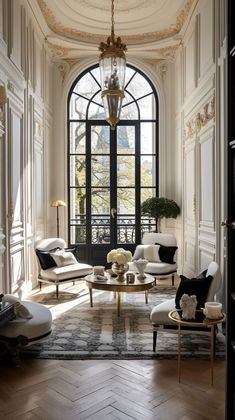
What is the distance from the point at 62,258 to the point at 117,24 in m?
4.19

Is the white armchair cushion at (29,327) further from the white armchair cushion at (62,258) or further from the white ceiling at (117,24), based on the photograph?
the white ceiling at (117,24)

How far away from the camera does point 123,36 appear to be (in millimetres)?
7281

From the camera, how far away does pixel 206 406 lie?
8.70ft

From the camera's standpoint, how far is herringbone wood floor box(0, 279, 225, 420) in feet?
8.38

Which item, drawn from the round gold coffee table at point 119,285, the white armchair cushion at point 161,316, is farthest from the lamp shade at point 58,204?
the white armchair cushion at point 161,316

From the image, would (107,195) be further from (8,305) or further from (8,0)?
(8,305)

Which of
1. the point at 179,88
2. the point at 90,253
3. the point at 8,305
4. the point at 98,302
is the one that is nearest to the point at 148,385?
the point at 8,305

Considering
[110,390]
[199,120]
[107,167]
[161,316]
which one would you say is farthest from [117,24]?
[110,390]

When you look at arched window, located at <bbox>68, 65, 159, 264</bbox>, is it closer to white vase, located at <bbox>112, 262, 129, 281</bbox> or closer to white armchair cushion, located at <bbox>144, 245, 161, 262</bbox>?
white armchair cushion, located at <bbox>144, 245, 161, 262</bbox>

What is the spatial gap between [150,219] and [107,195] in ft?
3.41

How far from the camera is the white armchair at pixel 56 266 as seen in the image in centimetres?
572

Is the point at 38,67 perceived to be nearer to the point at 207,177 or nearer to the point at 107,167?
the point at 107,167

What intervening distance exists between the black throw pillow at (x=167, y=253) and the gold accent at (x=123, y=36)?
382cm

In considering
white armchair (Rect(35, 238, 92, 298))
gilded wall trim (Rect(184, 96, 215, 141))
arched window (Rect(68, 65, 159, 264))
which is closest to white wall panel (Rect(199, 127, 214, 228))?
gilded wall trim (Rect(184, 96, 215, 141))
